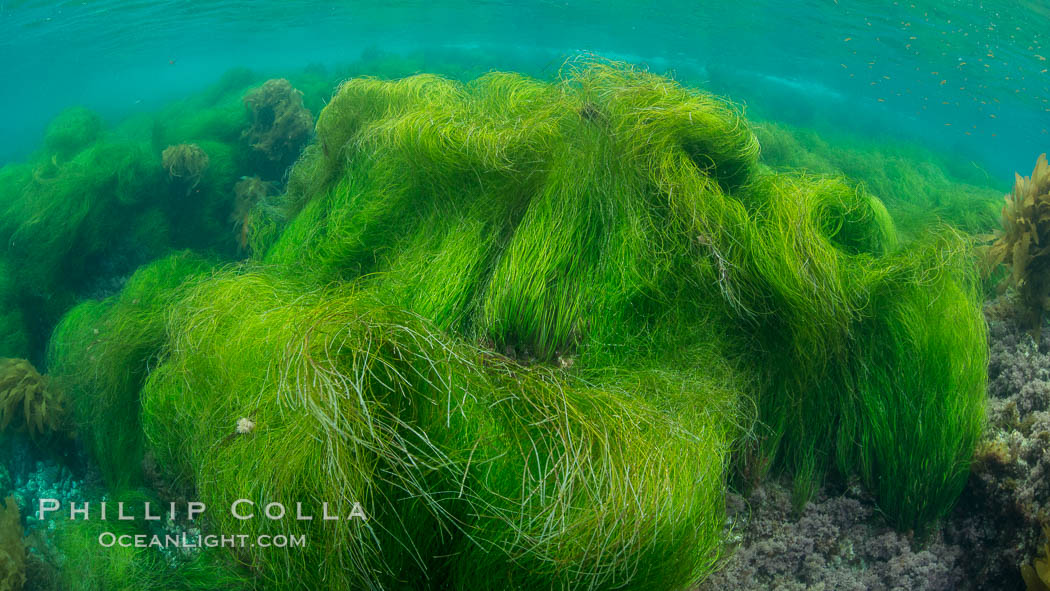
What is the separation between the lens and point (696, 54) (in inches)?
1357

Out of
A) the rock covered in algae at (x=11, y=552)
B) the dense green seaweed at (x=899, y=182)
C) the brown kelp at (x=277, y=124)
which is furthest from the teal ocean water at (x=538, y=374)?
the brown kelp at (x=277, y=124)

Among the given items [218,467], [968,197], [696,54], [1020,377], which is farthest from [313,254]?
[696,54]

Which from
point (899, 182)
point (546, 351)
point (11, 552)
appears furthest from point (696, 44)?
point (11, 552)

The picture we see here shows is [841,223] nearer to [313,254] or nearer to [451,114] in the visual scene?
[451,114]

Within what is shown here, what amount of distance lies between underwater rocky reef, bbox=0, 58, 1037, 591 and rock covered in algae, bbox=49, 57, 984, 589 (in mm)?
15

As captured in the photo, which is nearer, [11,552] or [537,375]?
[537,375]

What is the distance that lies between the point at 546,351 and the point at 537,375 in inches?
18.1

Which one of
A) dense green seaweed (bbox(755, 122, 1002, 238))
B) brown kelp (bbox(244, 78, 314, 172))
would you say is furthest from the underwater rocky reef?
brown kelp (bbox(244, 78, 314, 172))

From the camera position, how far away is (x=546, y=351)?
7.82 ft

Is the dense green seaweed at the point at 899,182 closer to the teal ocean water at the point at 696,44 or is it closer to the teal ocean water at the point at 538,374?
the teal ocean water at the point at 538,374

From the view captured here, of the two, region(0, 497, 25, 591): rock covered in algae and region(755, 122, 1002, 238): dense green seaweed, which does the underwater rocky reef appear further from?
region(755, 122, 1002, 238): dense green seaweed

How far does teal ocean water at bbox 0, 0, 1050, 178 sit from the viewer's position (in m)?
17.6

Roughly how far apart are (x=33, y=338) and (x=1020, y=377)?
7.02 metres

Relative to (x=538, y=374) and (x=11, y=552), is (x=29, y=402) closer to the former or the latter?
(x=11, y=552)
